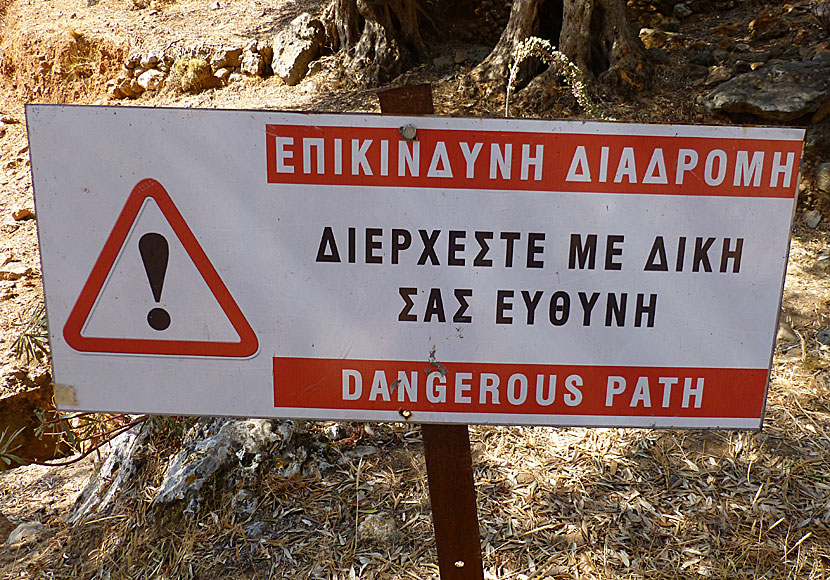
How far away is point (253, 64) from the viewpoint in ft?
24.2

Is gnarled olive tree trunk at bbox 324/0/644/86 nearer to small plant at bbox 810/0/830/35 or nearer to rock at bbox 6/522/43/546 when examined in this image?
small plant at bbox 810/0/830/35

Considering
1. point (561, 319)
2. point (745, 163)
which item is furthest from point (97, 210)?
point (745, 163)

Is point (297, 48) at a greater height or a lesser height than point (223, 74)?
greater

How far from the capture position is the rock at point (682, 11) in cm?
755

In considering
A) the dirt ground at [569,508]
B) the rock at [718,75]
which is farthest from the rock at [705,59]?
the dirt ground at [569,508]

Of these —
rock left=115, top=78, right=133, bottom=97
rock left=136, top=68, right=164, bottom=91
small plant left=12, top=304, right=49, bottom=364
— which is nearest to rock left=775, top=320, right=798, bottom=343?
small plant left=12, top=304, right=49, bottom=364

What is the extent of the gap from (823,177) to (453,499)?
4112mm

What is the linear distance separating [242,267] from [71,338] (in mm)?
371

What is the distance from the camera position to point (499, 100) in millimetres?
5758

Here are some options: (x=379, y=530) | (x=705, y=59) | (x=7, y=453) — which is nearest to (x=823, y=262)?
(x=705, y=59)

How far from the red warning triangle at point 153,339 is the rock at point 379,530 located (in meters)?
1.08

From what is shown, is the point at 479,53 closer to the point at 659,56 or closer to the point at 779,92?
the point at 659,56

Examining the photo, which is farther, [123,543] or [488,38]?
[488,38]

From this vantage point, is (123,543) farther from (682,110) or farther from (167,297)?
(682,110)
